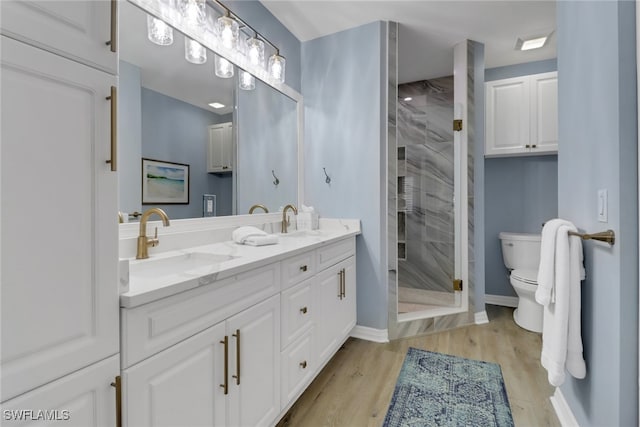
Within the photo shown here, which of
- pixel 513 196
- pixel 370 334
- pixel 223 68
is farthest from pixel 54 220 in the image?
pixel 513 196

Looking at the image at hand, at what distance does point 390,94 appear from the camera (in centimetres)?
251

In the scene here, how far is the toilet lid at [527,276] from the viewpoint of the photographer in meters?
2.63

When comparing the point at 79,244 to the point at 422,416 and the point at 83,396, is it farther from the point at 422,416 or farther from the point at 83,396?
the point at 422,416

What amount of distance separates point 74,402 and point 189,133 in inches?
54.0

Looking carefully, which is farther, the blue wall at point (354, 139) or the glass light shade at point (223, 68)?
the blue wall at point (354, 139)

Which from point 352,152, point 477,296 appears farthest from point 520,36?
point 477,296

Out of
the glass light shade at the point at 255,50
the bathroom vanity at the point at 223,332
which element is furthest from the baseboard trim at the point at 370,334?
the glass light shade at the point at 255,50

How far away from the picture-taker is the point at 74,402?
70cm

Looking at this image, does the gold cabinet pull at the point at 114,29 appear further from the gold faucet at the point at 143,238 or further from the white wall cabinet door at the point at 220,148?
the white wall cabinet door at the point at 220,148

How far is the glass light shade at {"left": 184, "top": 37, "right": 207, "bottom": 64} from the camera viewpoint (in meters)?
1.70

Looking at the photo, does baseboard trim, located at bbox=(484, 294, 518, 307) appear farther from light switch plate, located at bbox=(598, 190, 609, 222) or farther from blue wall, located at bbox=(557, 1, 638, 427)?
light switch plate, located at bbox=(598, 190, 609, 222)

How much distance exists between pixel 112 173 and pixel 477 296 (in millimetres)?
2950

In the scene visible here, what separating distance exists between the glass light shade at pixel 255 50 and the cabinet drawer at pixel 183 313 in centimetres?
152

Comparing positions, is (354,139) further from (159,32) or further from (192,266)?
(192,266)
